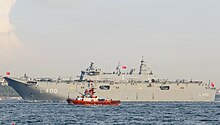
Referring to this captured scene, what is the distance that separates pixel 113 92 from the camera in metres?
152

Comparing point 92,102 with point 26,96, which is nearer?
point 92,102

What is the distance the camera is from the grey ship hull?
475 ft

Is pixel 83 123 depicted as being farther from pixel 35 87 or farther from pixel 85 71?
pixel 85 71

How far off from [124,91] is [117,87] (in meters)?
2.20

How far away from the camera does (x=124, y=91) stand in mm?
152875

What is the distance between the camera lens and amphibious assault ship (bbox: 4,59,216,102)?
145m

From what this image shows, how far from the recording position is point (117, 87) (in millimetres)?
152125

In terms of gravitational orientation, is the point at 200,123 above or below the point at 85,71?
below

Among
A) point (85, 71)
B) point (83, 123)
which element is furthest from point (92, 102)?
point (83, 123)

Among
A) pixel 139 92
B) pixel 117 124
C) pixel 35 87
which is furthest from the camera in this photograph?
pixel 139 92

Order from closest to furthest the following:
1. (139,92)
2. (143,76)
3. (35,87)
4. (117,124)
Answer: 1. (117,124)
2. (35,87)
3. (139,92)
4. (143,76)

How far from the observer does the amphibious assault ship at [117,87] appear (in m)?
145

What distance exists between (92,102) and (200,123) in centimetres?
5151

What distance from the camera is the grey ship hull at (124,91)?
144875 millimetres
